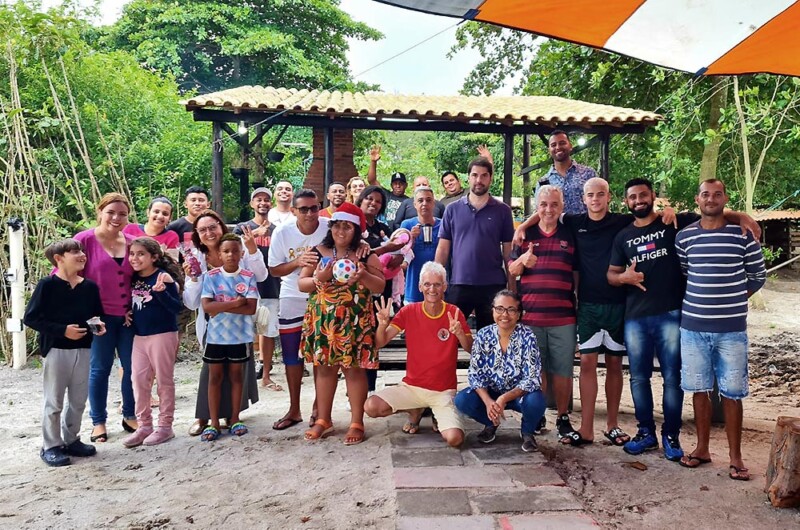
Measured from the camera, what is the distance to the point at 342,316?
3850 millimetres

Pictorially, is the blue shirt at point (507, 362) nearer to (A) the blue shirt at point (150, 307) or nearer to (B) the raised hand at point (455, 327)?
(B) the raised hand at point (455, 327)

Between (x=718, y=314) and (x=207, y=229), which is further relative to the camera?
(x=207, y=229)

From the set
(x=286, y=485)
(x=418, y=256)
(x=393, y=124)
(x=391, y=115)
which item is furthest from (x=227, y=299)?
(x=393, y=124)

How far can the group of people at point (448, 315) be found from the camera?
3.46 meters

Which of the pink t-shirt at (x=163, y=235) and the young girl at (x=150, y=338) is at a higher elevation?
the pink t-shirt at (x=163, y=235)

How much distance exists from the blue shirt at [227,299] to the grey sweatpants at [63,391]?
0.78 metres

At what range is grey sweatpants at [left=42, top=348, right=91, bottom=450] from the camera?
3.63m

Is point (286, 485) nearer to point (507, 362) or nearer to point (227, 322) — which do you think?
point (227, 322)

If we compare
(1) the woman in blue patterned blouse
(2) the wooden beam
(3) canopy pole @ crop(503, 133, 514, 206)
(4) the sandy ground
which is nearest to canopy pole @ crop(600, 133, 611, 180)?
(2) the wooden beam

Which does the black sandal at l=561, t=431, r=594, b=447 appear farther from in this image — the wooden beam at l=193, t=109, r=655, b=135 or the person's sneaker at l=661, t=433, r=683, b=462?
the wooden beam at l=193, t=109, r=655, b=135

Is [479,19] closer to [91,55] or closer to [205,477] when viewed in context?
[205,477]

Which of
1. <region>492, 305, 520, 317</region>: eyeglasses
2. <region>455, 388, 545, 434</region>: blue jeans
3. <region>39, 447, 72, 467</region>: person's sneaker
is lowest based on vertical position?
<region>39, 447, 72, 467</region>: person's sneaker

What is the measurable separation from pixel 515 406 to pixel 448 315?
0.71 m

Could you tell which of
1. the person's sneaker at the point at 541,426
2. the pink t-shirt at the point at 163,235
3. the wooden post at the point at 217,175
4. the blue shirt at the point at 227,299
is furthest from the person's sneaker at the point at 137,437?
the wooden post at the point at 217,175
